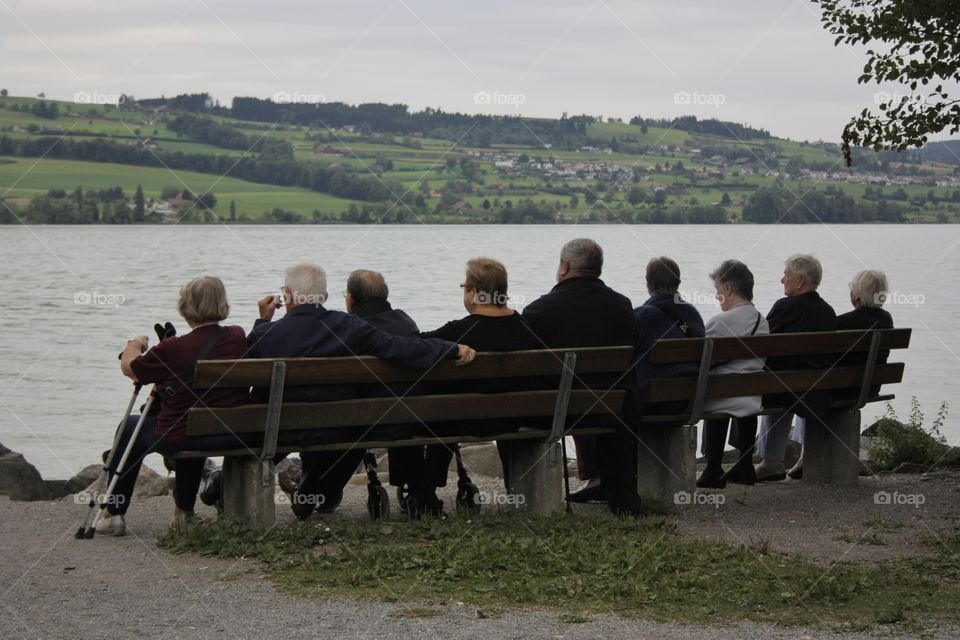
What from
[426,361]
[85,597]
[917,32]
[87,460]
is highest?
[917,32]

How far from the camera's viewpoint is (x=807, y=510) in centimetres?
892

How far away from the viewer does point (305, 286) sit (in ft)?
25.1

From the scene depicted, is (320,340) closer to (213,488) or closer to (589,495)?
(213,488)

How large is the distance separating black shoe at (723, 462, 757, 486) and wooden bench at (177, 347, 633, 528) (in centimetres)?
190

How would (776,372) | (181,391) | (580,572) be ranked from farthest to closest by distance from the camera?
(776,372) < (181,391) < (580,572)

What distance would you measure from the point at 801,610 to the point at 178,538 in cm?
324

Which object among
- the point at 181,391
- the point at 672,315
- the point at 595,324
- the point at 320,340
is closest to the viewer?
the point at 181,391

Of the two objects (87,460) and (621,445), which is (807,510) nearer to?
(621,445)

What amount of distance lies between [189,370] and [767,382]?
154 inches

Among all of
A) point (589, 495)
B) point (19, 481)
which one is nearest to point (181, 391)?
point (589, 495)

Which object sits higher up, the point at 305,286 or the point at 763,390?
the point at 305,286

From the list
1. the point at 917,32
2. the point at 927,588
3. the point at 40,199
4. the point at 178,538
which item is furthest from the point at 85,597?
the point at 40,199

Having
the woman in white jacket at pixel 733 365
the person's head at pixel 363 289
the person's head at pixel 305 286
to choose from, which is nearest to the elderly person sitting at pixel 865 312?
the woman in white jacket at pixel 733 365

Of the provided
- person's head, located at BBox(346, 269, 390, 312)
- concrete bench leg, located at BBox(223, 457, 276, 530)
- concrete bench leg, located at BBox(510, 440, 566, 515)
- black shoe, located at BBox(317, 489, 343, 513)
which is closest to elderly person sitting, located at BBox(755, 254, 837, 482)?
concrete bench leg, located at BBox(510, 440, 566, 515)
